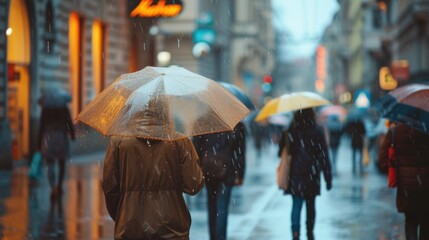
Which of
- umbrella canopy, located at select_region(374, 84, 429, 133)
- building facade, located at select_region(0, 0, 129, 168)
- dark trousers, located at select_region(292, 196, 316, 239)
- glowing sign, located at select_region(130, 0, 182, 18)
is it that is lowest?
dark trousers, located at select_region(292, 196, 316, 239)

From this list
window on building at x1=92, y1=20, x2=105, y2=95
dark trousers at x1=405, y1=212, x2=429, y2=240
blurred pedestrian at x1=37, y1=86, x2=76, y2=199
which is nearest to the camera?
dark trousers at x1=405, y1=212, x2=429, y2=240

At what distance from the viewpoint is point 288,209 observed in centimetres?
1557

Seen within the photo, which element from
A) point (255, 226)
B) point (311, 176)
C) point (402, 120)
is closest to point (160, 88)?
point (402, 120)

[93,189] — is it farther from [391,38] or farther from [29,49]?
[391,38]

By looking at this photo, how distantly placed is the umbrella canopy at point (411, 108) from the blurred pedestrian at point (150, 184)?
3328mm

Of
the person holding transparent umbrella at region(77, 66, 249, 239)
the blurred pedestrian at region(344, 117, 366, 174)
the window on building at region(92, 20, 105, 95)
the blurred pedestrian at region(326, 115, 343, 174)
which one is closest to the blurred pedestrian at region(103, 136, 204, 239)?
the person holding transparent umbrella at region(77, 66, 249, 239)

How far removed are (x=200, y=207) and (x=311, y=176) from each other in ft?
15.8

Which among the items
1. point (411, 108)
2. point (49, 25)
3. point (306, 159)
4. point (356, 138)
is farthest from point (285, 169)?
point (49, 25)

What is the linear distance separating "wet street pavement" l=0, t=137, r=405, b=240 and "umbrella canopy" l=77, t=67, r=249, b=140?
4.92 m

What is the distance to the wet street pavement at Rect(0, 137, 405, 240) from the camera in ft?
39.6

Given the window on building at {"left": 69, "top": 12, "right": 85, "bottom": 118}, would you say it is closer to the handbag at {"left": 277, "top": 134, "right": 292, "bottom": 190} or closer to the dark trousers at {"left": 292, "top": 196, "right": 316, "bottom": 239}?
the handbag at {"left": 277, "top": 134, "right": 292, "bottom": 190}

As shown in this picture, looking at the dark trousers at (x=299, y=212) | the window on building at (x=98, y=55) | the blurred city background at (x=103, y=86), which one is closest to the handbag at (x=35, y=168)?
the blurred city background at (x=103, y=86)

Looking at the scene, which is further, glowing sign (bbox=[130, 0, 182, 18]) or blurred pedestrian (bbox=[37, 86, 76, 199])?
glowing sign (bbox=[130, 0, 182, 18])

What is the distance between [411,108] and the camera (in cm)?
927
